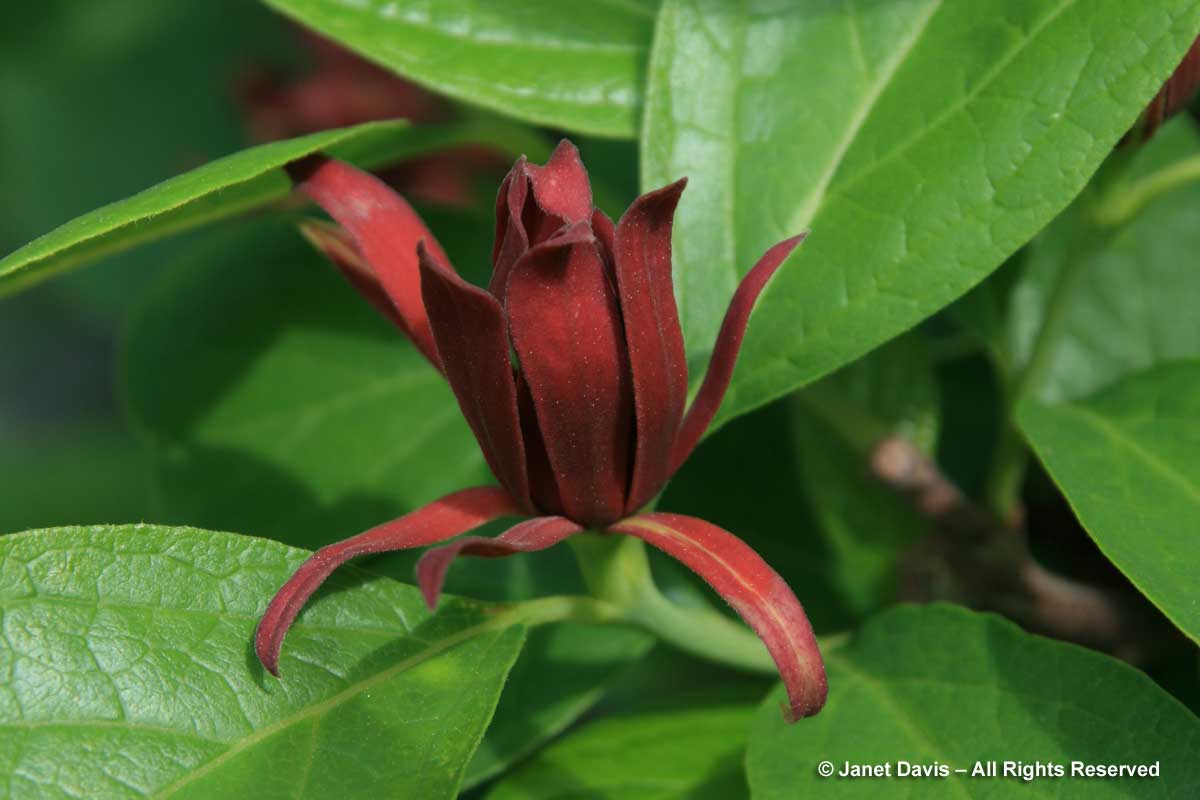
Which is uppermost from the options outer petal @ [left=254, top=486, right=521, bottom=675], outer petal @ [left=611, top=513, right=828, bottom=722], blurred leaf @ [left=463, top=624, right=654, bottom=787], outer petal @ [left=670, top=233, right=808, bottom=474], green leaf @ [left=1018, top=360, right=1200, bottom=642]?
outer petal @ [left=670, top=233, right=808, bottom=474]

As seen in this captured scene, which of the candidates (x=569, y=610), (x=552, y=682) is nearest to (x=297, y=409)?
(x=552, y=682)

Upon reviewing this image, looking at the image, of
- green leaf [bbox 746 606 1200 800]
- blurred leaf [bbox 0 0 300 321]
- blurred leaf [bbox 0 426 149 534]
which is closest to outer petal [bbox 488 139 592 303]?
green leaf [bbox 746 606 1200 800]

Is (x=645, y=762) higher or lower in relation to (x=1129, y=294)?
lower

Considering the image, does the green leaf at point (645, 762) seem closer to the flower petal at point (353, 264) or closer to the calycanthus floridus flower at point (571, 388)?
the calycanthus floridus flower at point (571, 388)

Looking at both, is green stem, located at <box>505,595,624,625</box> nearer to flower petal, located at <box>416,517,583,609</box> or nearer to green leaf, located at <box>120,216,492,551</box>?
flower petal, located at <box>416,517,583,609</box>

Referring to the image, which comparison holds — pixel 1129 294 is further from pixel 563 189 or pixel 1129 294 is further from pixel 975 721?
pixel 563 189

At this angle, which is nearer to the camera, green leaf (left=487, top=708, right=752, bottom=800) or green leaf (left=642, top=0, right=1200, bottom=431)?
green leaf (left=642, top=0, right=1200, bottom=431)

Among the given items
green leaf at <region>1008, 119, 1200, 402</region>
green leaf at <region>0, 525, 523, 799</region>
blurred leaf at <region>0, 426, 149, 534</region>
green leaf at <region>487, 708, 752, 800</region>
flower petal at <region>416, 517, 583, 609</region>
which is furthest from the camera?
blurred leaf at <region>0, 426, 149, 534</region>

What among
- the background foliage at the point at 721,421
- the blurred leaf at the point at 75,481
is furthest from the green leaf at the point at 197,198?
the blurred leaf at the point at 75,481
